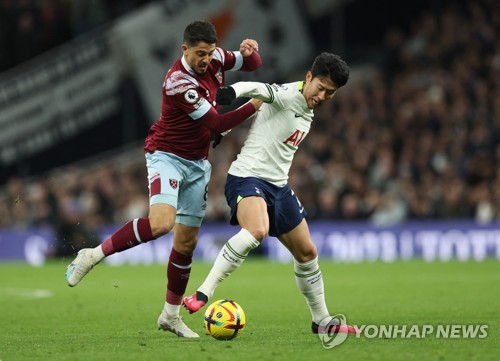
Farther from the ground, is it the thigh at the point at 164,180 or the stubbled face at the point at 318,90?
the stubbled face at the point at 318,90

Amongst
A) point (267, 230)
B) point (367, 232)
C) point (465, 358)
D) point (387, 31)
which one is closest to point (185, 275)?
point (267, 230)

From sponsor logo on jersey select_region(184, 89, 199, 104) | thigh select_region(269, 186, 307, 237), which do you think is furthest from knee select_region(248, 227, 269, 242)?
sponsor logo on jersey select_region(184, 89, 199, 104)

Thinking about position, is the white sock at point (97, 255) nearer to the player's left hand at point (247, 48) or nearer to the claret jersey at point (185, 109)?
the claret jersey at point (185, 109)

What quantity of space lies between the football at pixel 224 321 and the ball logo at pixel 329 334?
659mm

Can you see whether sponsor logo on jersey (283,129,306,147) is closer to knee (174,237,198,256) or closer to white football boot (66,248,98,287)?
knee (174,237,198,256)

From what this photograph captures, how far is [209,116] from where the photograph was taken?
8.08m

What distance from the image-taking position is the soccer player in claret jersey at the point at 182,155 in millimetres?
8102

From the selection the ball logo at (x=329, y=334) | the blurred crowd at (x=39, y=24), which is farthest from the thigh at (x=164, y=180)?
the blurred crowd at (x=39, y=24)

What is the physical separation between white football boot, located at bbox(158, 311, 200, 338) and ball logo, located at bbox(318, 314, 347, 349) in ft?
3.35

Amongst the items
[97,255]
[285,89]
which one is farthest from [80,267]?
[285,89]

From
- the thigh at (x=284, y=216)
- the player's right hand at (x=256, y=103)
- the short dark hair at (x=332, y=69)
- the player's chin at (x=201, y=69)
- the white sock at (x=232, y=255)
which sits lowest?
the white sock at (x=232, y=255)

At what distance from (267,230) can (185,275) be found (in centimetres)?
106

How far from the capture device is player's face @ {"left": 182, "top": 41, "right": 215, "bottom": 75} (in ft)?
26.7

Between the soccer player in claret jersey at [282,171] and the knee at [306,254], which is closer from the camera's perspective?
the soccer player in claret jersey at [282,171]
